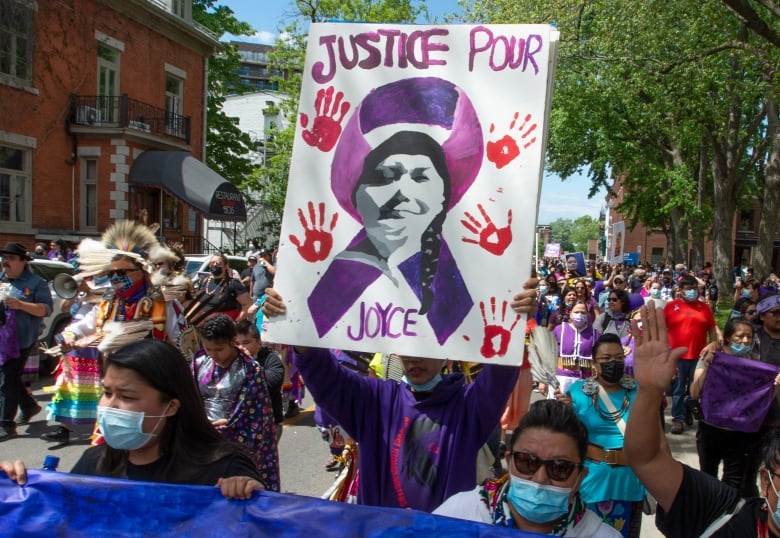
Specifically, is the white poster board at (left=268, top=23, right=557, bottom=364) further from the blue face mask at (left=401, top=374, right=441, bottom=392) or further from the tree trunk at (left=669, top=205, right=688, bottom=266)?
the tree trunk at (left=669, top=205, right=688, bottom=266)

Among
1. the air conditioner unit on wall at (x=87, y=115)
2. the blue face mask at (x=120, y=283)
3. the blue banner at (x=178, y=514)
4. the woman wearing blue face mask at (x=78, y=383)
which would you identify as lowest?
the woman wearing blue face mask at (x=78, y=383)

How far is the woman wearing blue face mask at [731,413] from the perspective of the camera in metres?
A: 5.21

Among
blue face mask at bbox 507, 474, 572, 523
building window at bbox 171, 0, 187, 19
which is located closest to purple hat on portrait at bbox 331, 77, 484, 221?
blue face mask at bbox 507, 474, 572, 523

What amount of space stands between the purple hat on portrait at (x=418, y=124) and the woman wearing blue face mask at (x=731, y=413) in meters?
3.55

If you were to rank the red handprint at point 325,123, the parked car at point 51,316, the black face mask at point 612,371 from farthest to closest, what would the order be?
the parked car at point 51,316 → the black face mask at point 612,371 → the red handprint at point 325,123

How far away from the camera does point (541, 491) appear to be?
2336mm

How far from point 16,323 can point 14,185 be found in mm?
14531

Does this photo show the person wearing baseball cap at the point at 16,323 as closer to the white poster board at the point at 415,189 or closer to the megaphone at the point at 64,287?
the megaphone at the point at 64,287

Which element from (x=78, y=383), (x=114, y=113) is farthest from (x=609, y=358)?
(x=114, y=113)

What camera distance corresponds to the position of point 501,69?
105 inches

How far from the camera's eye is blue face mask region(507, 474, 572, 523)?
2.33 meters

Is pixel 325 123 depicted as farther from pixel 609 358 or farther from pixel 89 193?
pixel 89 193

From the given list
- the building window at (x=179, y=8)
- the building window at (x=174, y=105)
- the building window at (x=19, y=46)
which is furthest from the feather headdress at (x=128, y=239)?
the building window at (x=179, y=8)

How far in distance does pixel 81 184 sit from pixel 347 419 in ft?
71.3
